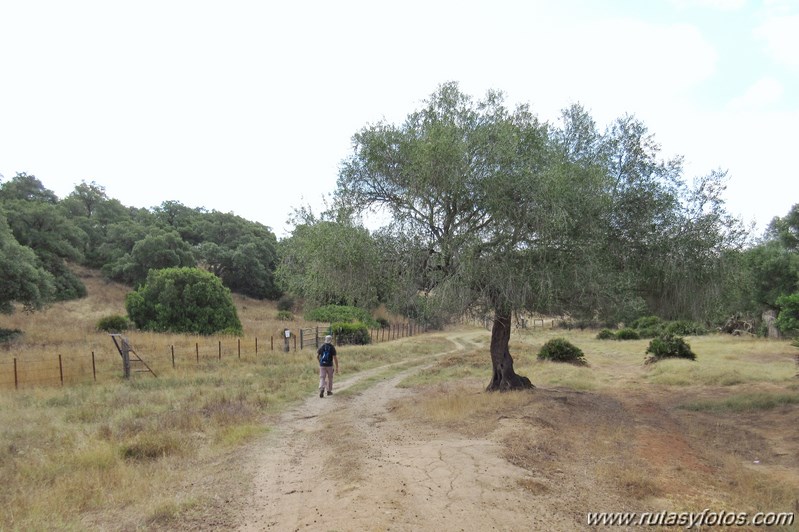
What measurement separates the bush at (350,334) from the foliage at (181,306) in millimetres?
7699

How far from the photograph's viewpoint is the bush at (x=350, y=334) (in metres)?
39.8

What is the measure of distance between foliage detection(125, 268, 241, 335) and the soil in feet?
89.4

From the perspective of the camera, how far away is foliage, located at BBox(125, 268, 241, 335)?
38188mm

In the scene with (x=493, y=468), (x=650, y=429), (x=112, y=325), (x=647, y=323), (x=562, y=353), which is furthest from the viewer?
(x=647, y=323)

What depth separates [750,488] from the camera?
7.75 meters

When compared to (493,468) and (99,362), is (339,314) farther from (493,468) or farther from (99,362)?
(493,468)

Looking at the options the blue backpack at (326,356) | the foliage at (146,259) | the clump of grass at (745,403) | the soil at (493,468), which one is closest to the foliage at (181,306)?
the foliage at (146,259)

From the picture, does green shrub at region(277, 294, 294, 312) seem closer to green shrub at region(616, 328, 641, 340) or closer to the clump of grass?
green shrub at region(616, 328, 641, 340)

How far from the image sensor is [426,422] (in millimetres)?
11945

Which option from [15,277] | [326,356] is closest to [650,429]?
[326,356]

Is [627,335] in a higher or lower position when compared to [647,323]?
lower

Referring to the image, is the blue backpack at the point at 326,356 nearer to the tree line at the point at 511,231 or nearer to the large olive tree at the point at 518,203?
the tree line at the point at 511,231

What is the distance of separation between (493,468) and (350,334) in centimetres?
3323

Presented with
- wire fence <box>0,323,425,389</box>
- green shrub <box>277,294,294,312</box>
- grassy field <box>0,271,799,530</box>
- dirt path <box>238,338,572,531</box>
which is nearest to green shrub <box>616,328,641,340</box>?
grassy field <box>0,271,799,530</box>
